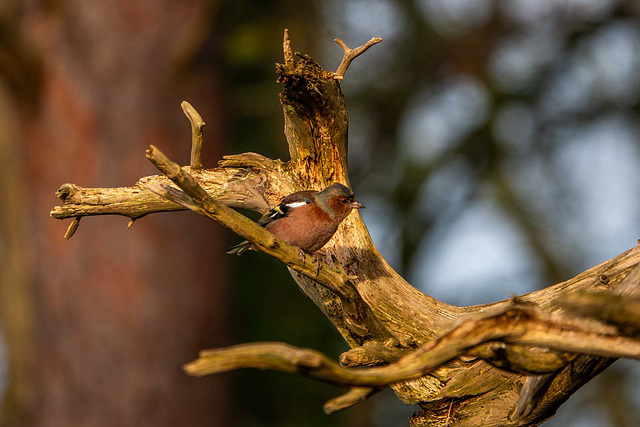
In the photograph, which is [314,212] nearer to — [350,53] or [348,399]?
[350,53]

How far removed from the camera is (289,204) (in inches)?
239

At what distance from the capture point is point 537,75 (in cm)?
1366

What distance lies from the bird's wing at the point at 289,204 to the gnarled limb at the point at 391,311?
0.24ft

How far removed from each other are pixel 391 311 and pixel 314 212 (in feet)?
3.18

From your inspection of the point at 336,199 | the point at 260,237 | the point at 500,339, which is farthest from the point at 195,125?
the point at 500,339

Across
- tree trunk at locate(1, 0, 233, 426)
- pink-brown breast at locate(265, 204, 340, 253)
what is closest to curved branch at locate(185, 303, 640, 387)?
pink-brown breast at locate(265, 204, 340, 253)

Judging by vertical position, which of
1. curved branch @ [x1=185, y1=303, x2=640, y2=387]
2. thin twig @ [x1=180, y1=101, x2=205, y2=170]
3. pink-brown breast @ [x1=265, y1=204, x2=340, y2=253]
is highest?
thin twig @ [x1=180, y1=101, x2=205, y2=170]

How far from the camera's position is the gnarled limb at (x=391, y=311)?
334cm

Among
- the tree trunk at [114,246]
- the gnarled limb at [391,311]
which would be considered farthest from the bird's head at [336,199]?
the tree trunk at [114,246]

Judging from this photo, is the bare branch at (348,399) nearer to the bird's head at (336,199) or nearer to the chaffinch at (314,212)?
the chaffinch at (314,212)

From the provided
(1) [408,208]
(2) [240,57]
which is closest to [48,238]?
(2) [240,57]

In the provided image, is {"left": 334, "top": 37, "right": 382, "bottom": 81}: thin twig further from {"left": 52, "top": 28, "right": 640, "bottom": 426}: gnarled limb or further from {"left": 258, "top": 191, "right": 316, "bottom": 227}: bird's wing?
{"left": 258, "top": 191, "right": 316, "bottom": 227}: bird's wing

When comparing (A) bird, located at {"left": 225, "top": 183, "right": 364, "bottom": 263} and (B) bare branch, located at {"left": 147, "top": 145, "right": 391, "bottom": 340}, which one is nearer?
(B) bare branch, located at {"left": 147, "top": 145, "right": 391, "bottom": 340}

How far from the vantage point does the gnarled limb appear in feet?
10.9
